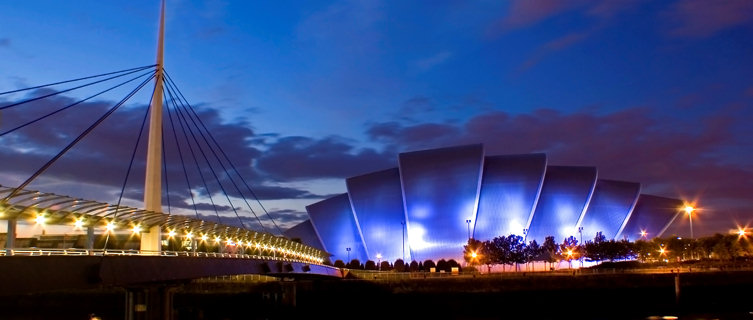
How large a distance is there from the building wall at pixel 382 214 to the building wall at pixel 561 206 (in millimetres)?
18388

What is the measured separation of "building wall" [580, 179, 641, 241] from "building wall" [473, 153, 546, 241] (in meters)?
10.4

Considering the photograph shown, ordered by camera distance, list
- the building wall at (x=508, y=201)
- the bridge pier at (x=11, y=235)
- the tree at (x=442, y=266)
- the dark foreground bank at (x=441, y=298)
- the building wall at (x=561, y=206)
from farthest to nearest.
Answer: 1. the building wall at (x=561, y=206)
2. the building wall at (x=508, y=201)
3. the tree at (x=442, y=266)
4. the dark foreground bank at (x=441, y=298)
5. the bridge pier at (x=11, y=235)

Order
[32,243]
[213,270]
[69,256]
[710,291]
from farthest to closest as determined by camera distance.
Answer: [710,291]
[32,243]
[213,270]
[69,256]

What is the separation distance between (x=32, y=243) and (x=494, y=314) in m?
30.9

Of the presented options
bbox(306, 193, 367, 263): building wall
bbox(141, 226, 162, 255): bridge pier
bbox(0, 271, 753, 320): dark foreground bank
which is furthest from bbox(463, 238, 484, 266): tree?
bbox(141, 226, 162, 255): bridge pier

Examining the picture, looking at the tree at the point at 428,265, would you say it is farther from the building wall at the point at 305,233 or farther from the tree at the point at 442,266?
the building wall at the point at 305,233

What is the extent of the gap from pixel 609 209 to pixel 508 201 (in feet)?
53.6

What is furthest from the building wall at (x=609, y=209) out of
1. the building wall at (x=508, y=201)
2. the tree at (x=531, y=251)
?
the tree at (x=531, y=251)

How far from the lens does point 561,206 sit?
98.2 m

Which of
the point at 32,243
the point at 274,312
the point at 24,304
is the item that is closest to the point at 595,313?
the point at 274,312

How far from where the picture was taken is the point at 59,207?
23.9 metres

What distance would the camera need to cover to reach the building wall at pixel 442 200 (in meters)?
96.2

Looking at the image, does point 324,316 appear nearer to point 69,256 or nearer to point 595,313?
point 595,313

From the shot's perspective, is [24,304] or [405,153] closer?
[24,304]
